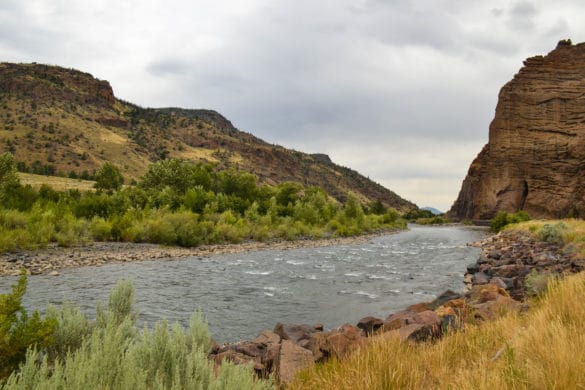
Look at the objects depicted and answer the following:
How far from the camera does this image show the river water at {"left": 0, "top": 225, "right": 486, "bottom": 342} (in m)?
11.8

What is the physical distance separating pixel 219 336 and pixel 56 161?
8982 cm

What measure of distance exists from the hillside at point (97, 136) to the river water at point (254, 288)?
7090 cm

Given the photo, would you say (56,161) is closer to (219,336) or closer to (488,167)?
(219,336)

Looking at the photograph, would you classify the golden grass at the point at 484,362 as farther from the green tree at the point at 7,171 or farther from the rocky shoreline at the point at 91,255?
the green tree at the point at 7,171

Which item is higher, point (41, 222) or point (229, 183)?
point (229, 183)

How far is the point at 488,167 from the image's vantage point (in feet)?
378

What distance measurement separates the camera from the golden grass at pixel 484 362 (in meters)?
3.32

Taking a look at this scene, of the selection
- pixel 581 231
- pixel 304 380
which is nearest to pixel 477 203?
pixel 581 231

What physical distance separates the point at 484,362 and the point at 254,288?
1286 centimetres

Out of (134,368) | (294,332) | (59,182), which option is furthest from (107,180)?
(134,368)

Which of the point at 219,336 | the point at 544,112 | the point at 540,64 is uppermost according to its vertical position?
the point at 540,64

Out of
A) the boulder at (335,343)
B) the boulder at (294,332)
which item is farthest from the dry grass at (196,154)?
the boulder at (335,343)

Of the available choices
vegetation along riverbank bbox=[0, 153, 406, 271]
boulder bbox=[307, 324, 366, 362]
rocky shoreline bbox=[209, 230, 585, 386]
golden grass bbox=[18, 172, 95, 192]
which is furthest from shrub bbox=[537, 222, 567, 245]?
golden grass bbox=[18, 172, 95, 192]

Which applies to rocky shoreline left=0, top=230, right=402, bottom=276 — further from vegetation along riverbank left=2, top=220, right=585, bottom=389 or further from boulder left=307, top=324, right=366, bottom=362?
boulder left=307, top=324, right=366, bottom=362
